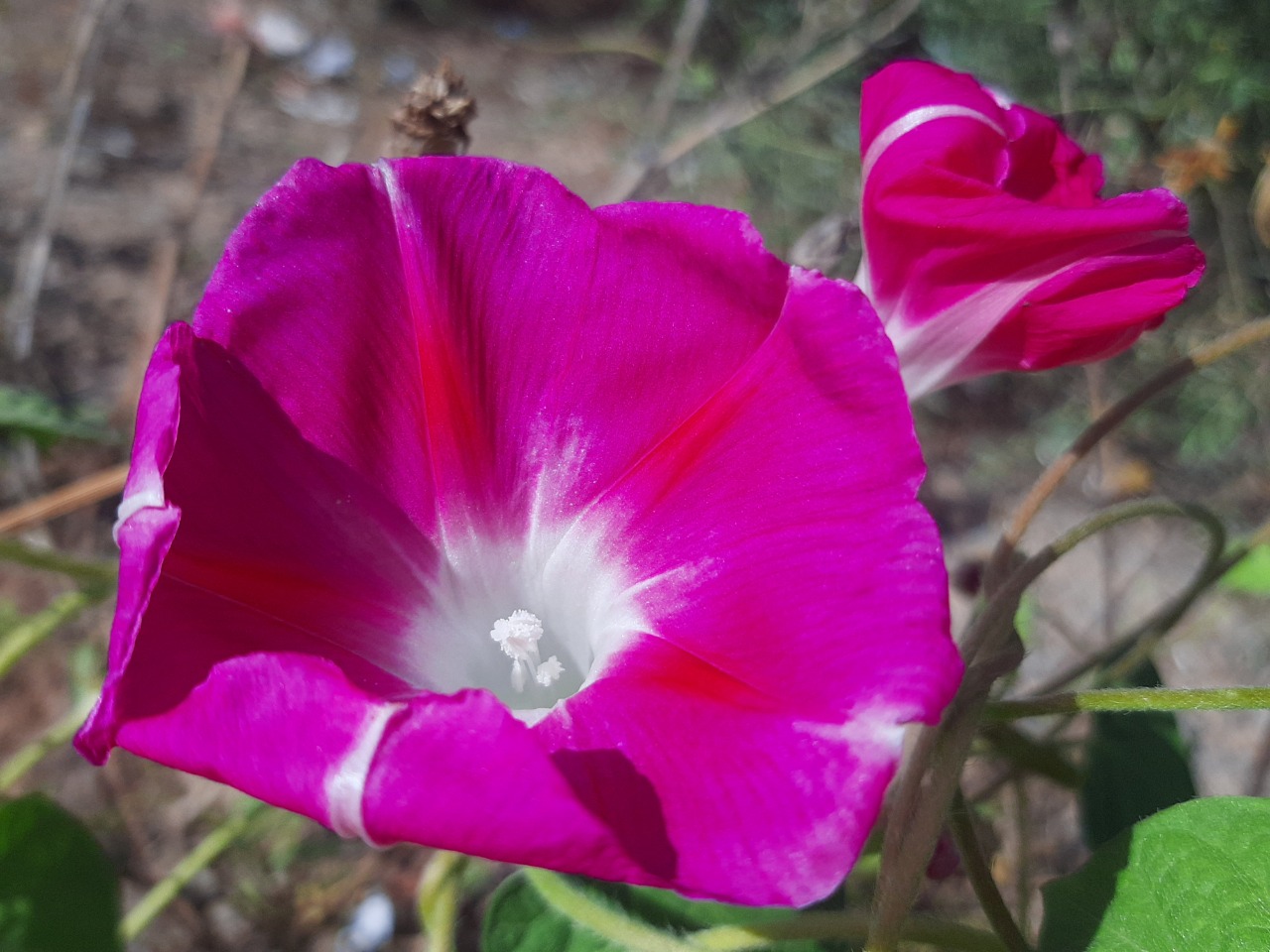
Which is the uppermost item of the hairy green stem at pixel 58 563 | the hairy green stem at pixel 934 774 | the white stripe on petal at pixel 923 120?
the white stripe on petal at pixel 923 120

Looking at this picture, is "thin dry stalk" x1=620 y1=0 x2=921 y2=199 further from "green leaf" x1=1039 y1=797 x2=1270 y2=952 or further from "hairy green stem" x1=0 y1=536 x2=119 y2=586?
"green leaf" x1=1039 y1=797 x2=1270 y2=952

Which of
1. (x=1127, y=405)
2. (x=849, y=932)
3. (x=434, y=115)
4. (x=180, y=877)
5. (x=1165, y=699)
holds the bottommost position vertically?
(x=180, y=877)

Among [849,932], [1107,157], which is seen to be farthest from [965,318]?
[1107,157]

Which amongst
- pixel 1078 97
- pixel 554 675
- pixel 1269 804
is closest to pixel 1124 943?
pixel 1269 804

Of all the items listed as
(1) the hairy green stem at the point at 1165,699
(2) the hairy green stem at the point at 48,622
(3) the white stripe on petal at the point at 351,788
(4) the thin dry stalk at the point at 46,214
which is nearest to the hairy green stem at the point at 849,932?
(1) the hairy green stem at the point at 1165,699

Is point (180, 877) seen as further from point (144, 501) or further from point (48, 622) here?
point (144, 501)

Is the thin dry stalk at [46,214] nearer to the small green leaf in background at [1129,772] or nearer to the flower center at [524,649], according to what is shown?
the flower center at [524,649]

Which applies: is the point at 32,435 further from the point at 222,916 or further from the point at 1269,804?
the point at 1269,804
